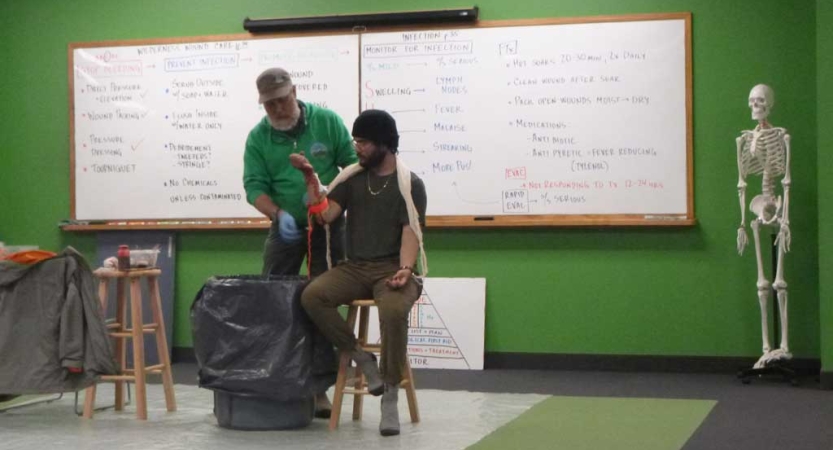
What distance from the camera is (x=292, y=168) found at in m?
4.71

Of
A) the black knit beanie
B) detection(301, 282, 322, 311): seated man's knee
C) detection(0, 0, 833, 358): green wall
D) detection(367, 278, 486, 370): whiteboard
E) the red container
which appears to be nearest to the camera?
detection(301, 282, 322, 311): seated man's knee

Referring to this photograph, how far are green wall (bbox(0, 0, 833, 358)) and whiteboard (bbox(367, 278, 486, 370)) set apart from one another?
2.9 inches

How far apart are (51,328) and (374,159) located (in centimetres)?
145

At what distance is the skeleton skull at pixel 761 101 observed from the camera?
5727 mm

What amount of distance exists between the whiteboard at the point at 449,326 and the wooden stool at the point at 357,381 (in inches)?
68.4

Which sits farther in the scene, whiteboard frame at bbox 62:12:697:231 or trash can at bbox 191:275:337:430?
whiteboard frame at bbox 62:12:697:231

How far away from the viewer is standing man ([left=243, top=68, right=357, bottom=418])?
470 centimetres

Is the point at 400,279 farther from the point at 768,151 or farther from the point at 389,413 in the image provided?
the point at 768,151

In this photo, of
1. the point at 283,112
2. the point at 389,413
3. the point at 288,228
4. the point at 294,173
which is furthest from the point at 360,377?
the point at 283,112

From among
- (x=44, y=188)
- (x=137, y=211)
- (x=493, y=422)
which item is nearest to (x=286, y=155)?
(x=493, y=422)

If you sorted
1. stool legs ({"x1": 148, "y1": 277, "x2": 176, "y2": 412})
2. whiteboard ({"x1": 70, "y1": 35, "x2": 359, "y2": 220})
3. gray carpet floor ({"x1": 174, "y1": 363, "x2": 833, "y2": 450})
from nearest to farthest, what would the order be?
gray carpet floor ({"x1": 174, "y1": 363, "x2": 833, "y2": 450}), stool legs ({"x1": 148, "y1": 277, "x2": 176, "y2": 412}), whiteboard ({"x1": 70, "y1": 35, "x2": 359, "y2": 220})

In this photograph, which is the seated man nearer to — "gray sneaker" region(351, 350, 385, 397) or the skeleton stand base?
"gray sneaker" region(351, 350, 385, 397)

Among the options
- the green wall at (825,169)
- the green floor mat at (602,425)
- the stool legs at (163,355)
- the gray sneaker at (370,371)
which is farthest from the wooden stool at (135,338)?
the green wall at (825,169)

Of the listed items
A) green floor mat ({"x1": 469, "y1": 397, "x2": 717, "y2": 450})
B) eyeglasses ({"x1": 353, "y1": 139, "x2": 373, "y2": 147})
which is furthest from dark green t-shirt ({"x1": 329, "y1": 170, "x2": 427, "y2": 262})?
green floor mat ({"x1": 469, "y1": 397, "x2": 717, "y2": 450})
